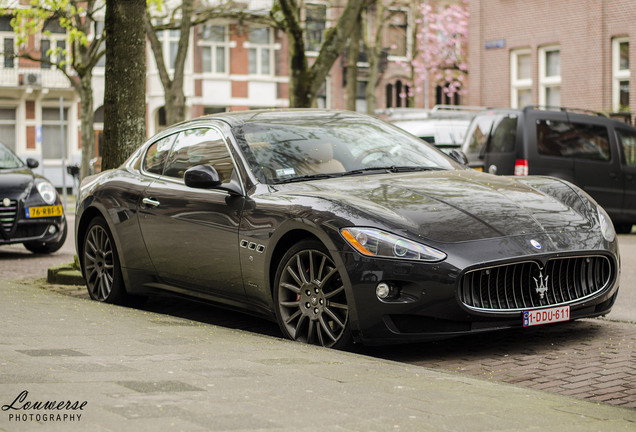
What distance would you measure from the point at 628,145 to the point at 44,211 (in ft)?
32.0

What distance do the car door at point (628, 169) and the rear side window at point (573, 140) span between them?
29cm

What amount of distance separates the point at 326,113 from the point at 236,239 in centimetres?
149

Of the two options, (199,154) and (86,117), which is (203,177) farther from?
(86,117)

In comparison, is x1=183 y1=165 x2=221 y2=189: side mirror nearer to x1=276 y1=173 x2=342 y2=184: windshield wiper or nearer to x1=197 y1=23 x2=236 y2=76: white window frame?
x1=276 y1=173 x2=342 y2=184: windshield wiper

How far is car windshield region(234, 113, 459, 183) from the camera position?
7.32 meters

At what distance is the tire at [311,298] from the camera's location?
6.36 m

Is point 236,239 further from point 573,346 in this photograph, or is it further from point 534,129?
point 534,129

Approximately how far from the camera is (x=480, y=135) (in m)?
17.7

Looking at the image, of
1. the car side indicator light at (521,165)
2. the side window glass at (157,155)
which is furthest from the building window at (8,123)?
the side window glass at (157,155)

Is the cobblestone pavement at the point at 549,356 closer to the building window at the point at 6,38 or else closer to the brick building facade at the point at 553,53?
the brick building facade at the point at 553,53

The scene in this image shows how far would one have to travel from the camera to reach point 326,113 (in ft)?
26.8

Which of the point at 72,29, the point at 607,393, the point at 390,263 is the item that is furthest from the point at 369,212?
the point at 72,29

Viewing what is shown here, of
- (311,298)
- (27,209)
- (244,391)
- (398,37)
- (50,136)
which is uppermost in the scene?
(398,37)

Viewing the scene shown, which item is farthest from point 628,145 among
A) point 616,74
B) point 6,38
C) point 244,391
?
point 6,38
